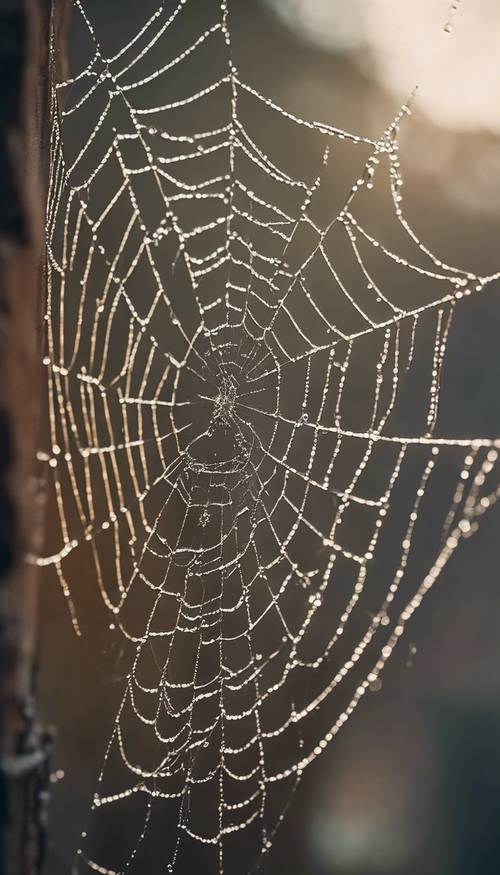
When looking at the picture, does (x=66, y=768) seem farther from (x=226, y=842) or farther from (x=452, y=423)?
(x=452, y=423)

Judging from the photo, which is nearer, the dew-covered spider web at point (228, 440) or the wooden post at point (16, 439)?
the wooden post at point (16, 439)

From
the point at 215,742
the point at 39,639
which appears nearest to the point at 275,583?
the point at 215,742

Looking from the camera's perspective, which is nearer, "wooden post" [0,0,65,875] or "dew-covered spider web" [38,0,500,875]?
"wooden post" [0,0,65,875]

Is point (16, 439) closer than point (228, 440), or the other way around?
point (16, 439)

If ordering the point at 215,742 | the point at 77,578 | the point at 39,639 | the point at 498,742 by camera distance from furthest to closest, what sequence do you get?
the point at 498,742 → the point at 215,742 → the point at 77,578 → the point at 39,639
